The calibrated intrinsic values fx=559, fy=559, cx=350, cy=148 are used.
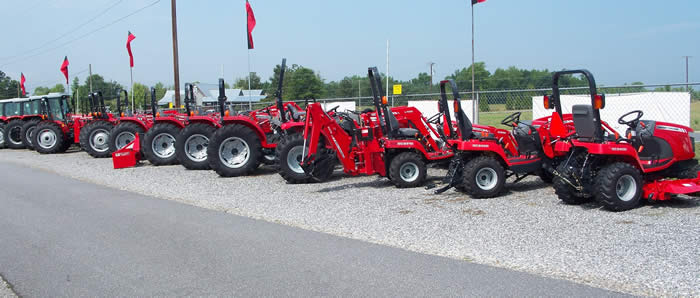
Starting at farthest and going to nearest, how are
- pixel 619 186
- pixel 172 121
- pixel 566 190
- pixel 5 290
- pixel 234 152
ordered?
pixel 172 121 < pixel 234 152 < pixel 566 190 < pixel 619 186 < pixel 5 290

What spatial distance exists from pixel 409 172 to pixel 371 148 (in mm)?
831

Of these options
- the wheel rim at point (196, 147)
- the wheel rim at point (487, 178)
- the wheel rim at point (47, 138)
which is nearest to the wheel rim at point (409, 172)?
the wheel rim at point (487, 178)

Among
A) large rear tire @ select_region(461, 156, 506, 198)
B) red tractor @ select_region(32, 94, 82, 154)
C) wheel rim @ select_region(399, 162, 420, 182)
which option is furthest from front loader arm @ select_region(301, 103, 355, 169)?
red tractor @ select_region(32, 94, 82, 154)

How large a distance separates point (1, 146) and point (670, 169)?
84.2 feet

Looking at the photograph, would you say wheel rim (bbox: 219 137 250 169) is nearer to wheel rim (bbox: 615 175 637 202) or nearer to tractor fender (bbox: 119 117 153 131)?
tractor fender (bbox: 119 117 153 131)

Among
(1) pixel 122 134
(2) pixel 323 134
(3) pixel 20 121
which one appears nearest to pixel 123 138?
(1) pixel 122 134

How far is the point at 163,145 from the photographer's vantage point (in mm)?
15500

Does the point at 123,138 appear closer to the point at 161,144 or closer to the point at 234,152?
the point at 161,144

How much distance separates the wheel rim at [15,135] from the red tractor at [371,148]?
1783 cm

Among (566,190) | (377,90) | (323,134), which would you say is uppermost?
(377,90)

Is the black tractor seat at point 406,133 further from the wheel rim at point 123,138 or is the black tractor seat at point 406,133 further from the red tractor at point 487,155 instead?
the wheel rim at point 123,138

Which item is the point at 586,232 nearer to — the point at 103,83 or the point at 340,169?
the point at 340,169

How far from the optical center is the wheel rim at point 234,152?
12.7m

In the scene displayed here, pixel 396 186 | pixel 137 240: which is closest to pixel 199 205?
pixel 137 240
